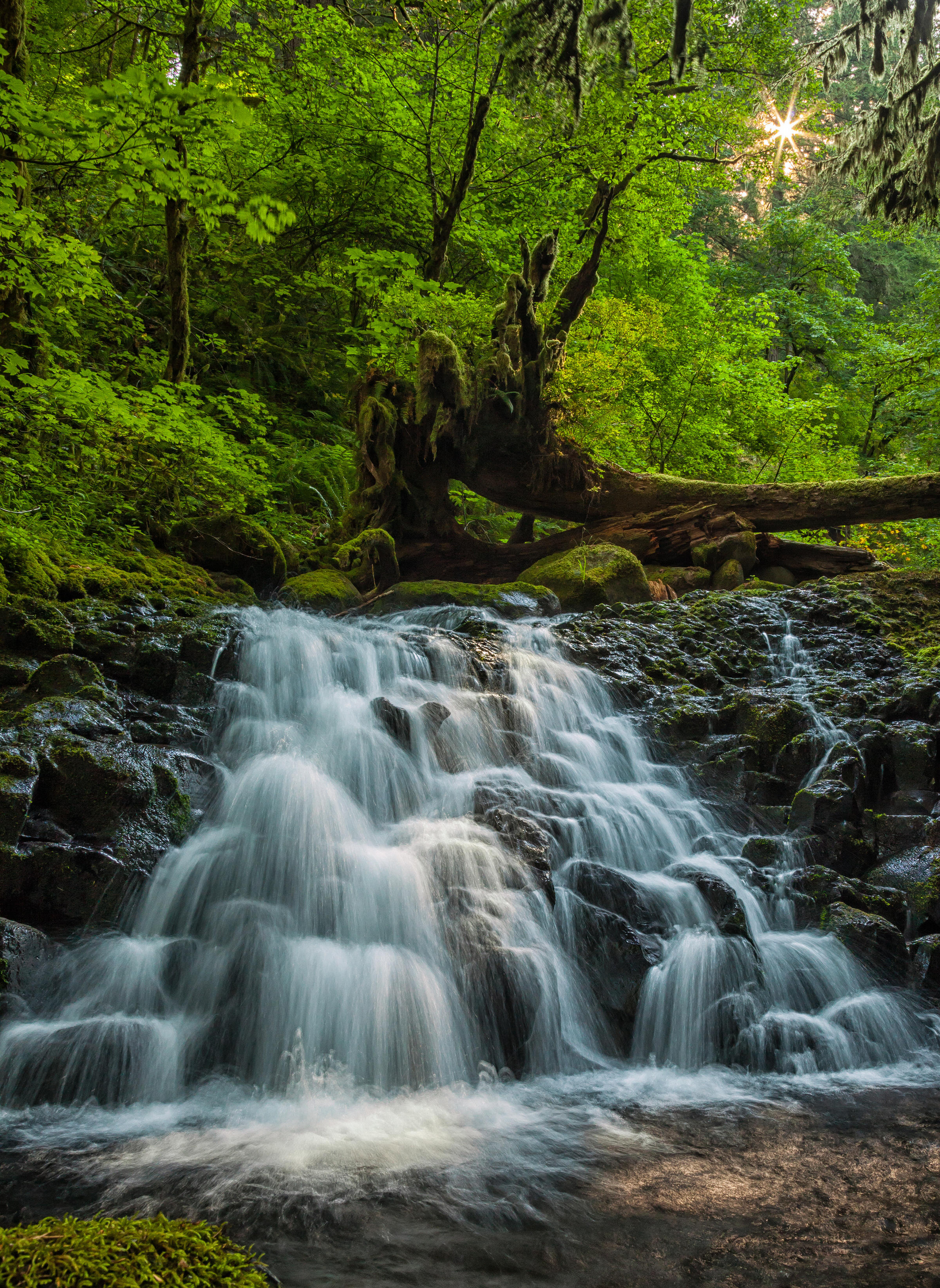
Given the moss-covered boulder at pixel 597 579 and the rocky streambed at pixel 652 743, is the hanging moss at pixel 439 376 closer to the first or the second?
the moss-covered boulder at pixel 597 579

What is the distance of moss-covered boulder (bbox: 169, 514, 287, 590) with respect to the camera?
989 centimetres

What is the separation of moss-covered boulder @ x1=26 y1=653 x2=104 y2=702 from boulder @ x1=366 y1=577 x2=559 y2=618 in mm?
4493

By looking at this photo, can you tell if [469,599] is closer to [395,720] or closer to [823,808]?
[395,720]

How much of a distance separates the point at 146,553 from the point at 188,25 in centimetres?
681

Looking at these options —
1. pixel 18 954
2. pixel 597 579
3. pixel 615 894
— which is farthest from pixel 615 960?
pixel 597 579

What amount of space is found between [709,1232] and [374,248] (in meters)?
15.1

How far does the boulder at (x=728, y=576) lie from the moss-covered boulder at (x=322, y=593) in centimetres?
499

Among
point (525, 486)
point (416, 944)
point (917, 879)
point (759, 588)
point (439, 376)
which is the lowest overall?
point (416, 944)

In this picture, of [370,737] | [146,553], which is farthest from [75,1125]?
[146,553]

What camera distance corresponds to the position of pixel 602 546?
11336 millimetres

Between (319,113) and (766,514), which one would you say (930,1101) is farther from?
(319,113)

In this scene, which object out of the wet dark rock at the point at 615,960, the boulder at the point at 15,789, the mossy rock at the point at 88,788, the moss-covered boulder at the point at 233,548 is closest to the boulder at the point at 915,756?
the wet dark rock at the point at 615,960

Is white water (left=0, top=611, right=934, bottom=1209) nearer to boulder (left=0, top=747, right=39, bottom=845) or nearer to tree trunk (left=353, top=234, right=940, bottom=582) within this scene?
boulder (left=0, top=747, right=39, bottom=845)

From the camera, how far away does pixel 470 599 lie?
10.6m
